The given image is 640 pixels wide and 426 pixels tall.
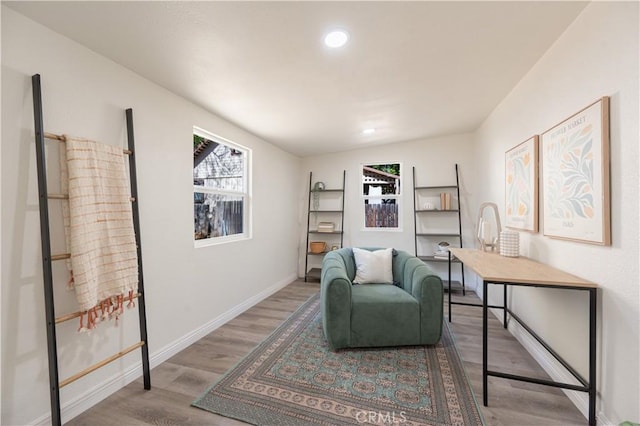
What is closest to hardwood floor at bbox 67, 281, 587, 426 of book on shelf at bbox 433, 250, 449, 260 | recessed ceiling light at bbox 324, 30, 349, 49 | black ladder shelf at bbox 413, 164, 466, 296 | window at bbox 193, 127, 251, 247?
window at bbox 193, 127, 251, 247

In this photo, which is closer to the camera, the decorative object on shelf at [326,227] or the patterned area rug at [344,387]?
the patterned area rug at [344,387]

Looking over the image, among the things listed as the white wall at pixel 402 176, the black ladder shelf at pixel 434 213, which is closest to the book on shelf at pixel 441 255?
the black ladder shelf at pixel 434 213

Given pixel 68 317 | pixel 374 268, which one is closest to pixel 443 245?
pixel 374 268

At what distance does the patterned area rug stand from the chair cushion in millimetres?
95

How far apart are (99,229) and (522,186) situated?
3.28 meters

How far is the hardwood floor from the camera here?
157cm

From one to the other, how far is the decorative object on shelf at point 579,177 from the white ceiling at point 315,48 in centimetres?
66

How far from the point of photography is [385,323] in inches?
91.8

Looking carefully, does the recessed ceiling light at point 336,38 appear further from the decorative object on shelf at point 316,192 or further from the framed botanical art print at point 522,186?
the decorative object on shelf at point 316,192

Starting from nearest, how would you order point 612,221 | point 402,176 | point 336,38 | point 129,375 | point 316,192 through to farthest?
1. point 612,221
2. point 336,38
3. point 129,375
4. point 402,176
5. point 316,192

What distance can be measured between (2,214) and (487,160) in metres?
4.44

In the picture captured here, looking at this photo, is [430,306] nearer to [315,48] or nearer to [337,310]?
[337,310]

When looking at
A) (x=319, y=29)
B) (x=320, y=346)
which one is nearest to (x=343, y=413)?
(x=320, y=346)

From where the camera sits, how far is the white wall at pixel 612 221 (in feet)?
4.16
